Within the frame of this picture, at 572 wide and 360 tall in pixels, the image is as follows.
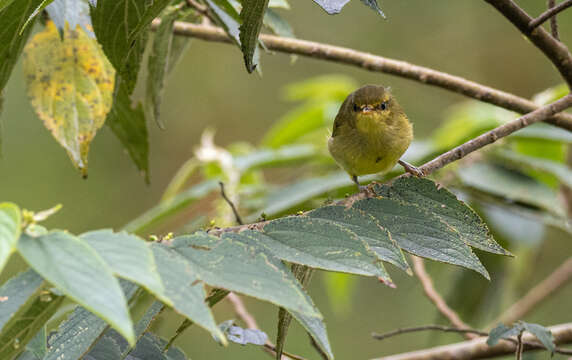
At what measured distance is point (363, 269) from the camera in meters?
0.98

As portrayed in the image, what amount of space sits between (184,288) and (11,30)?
0.79 meters

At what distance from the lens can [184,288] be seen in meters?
0.86

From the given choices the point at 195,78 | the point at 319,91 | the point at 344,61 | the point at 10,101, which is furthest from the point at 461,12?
the point at 344,61

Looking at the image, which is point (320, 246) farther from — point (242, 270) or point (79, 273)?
point (79, 273)

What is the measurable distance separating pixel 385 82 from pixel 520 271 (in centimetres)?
341

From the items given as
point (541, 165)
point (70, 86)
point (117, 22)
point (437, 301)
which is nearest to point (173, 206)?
point (70, 86)

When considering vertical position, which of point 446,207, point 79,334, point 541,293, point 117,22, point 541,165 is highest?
point 117,22

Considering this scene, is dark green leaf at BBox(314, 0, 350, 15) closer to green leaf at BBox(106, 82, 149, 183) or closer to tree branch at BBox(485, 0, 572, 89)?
tree branch at BBox(485, 0, 572, 89)

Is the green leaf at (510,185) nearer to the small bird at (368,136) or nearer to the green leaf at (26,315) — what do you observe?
the small bird at (368,136)

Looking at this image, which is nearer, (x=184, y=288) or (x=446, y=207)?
(x=184, y=288)

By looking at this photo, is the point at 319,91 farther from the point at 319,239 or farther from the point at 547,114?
the point at 319,239

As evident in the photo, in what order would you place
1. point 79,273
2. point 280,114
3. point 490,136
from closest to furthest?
point 79,273, point 490,136, point 280,114

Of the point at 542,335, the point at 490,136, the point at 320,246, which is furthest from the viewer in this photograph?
the point at 490,136

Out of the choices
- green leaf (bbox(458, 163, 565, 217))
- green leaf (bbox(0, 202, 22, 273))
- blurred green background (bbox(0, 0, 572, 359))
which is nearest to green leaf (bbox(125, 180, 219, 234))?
green leaf (bbox(458, 163, 565, 217))
